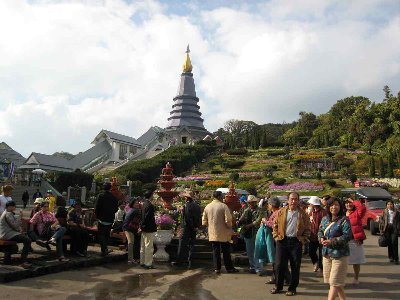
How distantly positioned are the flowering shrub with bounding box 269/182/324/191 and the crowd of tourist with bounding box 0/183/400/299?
26942mm

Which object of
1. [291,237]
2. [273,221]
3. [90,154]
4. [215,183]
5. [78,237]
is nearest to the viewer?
[291,237]

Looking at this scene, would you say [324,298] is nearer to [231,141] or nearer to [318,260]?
[318,260]

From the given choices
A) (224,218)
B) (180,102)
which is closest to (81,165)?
(180,102)

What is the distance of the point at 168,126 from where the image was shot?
8994 cm

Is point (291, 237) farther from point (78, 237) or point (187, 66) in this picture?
point (187, 66)

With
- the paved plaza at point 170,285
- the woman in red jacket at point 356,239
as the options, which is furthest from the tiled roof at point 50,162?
the woman in red jacket at point 356,239

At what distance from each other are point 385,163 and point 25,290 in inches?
1722

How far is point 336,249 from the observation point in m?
6.53

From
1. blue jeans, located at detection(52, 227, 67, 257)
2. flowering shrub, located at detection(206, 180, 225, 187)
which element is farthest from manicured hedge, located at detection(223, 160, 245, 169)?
blue jeans, located at detection(52, 227, 67, 257)

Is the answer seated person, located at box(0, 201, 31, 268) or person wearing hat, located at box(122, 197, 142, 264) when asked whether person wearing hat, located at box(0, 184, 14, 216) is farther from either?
person wearing hat, located at box(122, 197, 142, 264)

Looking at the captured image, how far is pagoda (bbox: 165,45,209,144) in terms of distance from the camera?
8600 centimetres

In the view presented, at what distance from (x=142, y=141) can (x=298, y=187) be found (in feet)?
158

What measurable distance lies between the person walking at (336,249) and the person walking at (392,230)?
4.89m

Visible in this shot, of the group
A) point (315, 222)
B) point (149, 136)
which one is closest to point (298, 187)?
point (315, 222)
